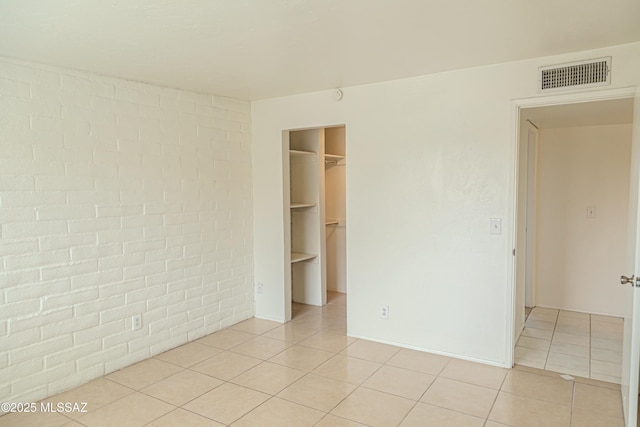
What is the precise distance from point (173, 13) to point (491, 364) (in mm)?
3171

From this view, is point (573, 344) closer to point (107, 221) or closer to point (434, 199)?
point (434, 199)

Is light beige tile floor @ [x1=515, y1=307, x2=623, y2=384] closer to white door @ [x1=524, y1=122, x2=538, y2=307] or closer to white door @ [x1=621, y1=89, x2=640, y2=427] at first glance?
white door @ [x1=524, y1=122, x2=538, y2=307]

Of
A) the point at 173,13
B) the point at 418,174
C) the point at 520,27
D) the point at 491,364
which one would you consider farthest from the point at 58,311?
the point at 520,27

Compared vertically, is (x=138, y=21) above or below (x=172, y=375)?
above

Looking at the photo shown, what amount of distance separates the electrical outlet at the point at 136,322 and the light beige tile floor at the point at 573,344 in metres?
3.01

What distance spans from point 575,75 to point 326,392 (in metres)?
2.69

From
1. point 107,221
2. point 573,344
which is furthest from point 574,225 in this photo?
point 107,221

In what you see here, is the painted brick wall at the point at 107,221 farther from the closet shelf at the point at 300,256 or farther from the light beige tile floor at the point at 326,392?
the closet shelf at the point at 300,256

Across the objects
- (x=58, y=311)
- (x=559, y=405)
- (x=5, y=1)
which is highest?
(x=5, y=1)

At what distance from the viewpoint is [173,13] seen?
2.06m

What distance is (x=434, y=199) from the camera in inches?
134

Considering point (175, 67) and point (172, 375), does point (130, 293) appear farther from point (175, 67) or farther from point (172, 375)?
point (175, 67)

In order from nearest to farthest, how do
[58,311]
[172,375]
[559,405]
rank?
[559,405] → [58,311] → [172,375]

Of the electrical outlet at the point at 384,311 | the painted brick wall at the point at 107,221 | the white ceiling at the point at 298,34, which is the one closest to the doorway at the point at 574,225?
the electrical outlet at the point at 384,311
